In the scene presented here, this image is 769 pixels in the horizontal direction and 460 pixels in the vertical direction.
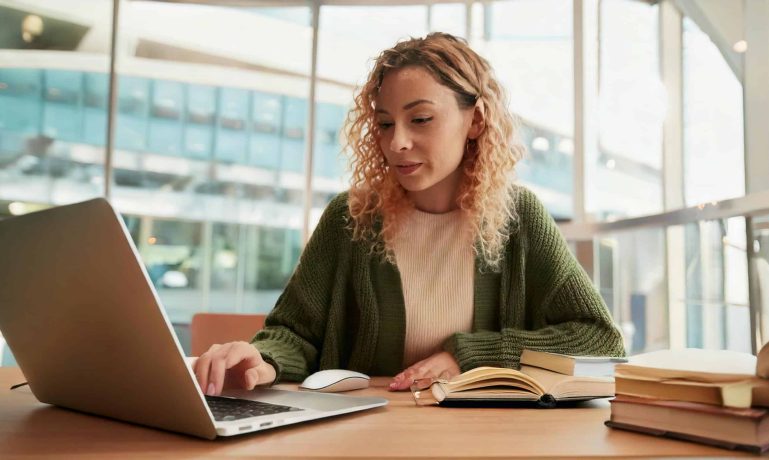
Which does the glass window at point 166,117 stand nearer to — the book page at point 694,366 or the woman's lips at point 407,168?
the woman's lips at point 407,168

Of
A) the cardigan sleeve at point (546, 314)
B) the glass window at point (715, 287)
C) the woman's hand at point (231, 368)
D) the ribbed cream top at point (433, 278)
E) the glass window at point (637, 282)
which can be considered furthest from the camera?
the glass window at point (637, 282)

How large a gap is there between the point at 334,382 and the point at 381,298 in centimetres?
47

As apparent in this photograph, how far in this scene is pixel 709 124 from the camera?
10.6 ft

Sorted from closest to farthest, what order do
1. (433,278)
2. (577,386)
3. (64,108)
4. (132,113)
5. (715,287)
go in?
(577,386), (433,278), (715,287), (64,108), (132,113)

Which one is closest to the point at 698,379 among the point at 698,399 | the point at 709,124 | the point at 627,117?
the point at 698,399

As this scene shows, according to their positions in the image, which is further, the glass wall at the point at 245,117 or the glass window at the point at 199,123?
the glass window at the point at 199,123

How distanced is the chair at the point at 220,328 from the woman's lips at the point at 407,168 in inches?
28.6

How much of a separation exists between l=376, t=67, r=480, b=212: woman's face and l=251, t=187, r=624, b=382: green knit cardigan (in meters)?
0.21

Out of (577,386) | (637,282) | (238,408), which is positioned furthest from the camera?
(637,282)

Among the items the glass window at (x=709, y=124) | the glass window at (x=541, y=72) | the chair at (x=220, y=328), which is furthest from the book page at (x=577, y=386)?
the glass window at (x=541, y=72)

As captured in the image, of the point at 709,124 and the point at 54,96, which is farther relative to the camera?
the point at 54,96

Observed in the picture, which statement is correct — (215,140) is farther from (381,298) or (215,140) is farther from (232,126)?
(381,298)

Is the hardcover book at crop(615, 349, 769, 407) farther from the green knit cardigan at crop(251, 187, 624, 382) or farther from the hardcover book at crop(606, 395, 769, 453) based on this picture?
→ the green knit cardigan at crop(251, 187, 624, 382)

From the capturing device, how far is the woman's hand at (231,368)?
0.96 metres
